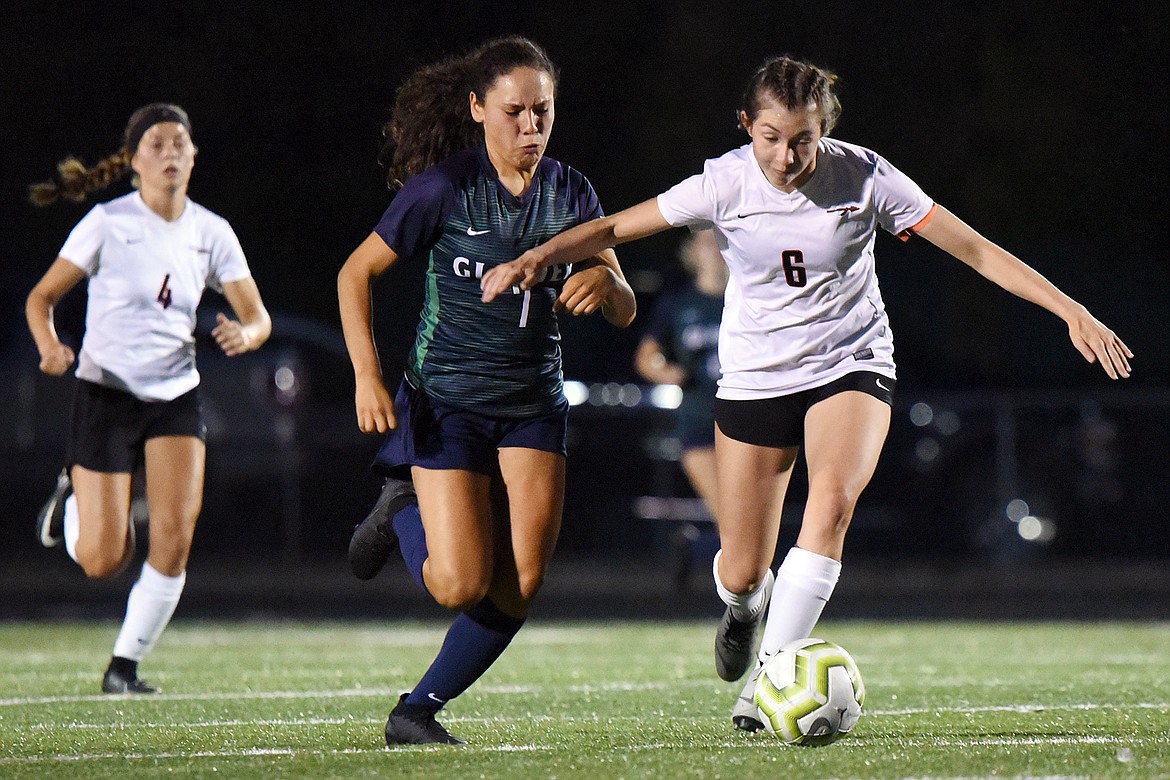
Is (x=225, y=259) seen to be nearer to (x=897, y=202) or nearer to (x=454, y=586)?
(x=454, y=586)

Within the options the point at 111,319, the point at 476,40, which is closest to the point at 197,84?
the point at 476,40

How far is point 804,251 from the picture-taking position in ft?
19.8

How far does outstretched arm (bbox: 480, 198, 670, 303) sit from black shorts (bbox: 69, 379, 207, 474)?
8.17 ft

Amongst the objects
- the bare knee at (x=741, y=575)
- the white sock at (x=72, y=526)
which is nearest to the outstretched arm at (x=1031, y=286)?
the bare knee at (x=741, y=575)

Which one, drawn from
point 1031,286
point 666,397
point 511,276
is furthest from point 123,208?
point 666,397

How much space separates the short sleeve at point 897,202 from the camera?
6.07 m

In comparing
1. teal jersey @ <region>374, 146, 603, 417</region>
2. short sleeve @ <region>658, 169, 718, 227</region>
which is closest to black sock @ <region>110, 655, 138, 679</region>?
teal jersey @ <region>374, 146, 603, 417</region>

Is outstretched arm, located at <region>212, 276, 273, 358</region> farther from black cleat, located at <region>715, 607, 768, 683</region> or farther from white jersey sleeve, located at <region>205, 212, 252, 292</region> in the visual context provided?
black cleat, located at <region>715, 607, 768, 683</region>

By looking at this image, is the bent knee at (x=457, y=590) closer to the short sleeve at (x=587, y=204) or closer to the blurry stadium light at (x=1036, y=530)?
the short sleeve at (x=587, y=204)

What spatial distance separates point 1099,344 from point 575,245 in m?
1.60

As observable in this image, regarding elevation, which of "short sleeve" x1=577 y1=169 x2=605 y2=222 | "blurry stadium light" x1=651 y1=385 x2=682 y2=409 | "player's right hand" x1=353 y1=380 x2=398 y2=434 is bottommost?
"blurry stadium light" x1=651 y1=385 x2=682 y2=409

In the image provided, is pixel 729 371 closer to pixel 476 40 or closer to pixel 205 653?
pixel 205 653

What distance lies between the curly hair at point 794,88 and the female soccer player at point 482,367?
2.07 feet

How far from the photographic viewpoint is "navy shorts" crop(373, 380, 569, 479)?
580 cm
